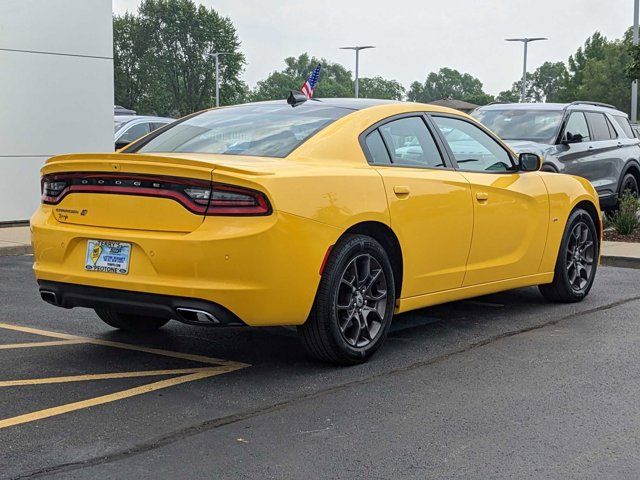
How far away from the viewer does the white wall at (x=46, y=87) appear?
14.3 metres

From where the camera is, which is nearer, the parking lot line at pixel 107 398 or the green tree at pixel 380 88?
the parking lot line at pixel 107 398

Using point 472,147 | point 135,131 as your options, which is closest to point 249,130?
point 472,147

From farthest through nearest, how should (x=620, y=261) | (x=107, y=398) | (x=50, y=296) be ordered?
(x=620, y=261) < (x=50, y=296) < (x=107, y=398)

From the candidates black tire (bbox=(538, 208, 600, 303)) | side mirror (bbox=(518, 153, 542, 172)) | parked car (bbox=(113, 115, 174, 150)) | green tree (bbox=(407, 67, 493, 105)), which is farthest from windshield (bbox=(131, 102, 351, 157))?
green tree (bbox=(407, 67, 493, 105))

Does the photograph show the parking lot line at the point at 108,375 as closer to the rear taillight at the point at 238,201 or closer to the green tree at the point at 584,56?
the rear taillight at the point at 238,201

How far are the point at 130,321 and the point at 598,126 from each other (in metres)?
9.85

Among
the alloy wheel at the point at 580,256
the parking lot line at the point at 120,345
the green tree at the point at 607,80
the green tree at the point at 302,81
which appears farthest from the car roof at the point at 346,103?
the green tree at the point at 302,81

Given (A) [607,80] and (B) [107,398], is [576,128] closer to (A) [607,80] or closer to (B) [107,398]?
(B) [107,398]

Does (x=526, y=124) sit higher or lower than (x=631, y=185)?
higher

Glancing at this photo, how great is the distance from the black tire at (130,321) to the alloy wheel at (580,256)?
10.8 ft

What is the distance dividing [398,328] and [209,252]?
230 cm

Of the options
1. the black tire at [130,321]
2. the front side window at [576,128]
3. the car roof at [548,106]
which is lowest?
the black tire at [130,321]

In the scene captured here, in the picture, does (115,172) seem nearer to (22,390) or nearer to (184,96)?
(22,390)

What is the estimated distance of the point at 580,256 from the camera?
8242mm
